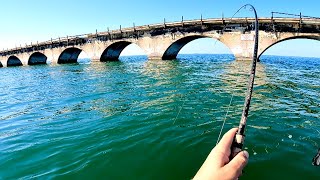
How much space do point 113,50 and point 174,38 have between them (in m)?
15.2

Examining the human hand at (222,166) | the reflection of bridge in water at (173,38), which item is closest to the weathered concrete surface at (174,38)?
the reflection of bridge in water at (173,38)

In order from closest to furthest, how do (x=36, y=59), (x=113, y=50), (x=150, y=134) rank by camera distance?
(x=150, y=134), (x=113, y=50), (x=36, y=59)

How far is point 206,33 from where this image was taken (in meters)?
33.5

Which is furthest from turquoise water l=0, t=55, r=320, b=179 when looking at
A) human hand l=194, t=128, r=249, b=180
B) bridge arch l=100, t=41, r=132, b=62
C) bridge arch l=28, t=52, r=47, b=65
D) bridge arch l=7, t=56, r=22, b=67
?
bridge arch l=7, t=56, r=22, b=67

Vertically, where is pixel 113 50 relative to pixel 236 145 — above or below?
above

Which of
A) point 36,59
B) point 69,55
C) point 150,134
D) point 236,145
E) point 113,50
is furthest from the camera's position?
point 36,59

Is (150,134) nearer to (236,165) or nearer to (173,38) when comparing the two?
(236,165)

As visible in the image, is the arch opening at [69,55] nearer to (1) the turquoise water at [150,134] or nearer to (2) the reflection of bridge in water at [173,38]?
(2) the reflection of bridge in water at [173,38]

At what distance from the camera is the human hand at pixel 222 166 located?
5.87ft

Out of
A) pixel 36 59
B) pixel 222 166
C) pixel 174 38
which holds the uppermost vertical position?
pixel 174 38

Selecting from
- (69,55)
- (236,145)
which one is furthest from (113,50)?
(236,145)

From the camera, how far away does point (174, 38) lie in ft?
119

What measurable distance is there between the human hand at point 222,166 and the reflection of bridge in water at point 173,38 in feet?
93.2

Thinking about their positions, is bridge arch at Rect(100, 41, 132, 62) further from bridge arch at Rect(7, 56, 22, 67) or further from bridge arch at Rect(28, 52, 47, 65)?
bridge arch at Rect(7, 56, 22, 67)
